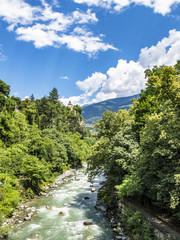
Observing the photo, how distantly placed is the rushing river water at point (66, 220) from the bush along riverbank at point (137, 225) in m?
1.00

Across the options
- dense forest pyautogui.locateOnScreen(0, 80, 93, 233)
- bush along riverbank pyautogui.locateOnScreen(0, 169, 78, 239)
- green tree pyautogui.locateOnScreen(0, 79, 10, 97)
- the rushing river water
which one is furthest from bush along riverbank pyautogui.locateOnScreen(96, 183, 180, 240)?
green tree pyautogui.locateOnScreen(0, 79, 10, 97)

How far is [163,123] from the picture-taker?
44.3 feet

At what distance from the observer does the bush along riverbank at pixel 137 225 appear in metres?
11.7

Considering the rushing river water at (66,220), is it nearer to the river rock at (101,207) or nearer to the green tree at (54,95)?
the river rock at (101,207)

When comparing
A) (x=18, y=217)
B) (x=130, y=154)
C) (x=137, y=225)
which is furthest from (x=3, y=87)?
(x=137, y=225)

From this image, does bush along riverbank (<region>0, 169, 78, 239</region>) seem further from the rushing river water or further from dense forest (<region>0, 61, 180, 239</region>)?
dense forest (<region>0, 61, 180, 239</region>)

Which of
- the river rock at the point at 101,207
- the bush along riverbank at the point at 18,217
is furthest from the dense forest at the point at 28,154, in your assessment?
the river rock at the point at 101,207

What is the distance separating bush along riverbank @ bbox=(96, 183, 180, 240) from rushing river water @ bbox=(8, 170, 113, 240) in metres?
1.00

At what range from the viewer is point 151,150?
1355cm

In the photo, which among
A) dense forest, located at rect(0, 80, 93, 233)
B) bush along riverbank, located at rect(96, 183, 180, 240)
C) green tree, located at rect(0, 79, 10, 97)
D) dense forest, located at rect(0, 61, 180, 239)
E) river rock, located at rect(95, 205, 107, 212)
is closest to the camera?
bush along riverbank, located at rect(96, 183, 180, 240)

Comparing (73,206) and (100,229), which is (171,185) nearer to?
(100,229)

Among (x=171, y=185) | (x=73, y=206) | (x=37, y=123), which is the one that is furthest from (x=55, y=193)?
(x=37, y=123)

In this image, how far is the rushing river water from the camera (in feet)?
51.2

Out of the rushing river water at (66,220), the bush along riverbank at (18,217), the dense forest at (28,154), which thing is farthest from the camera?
the dense forest at (28,154)
